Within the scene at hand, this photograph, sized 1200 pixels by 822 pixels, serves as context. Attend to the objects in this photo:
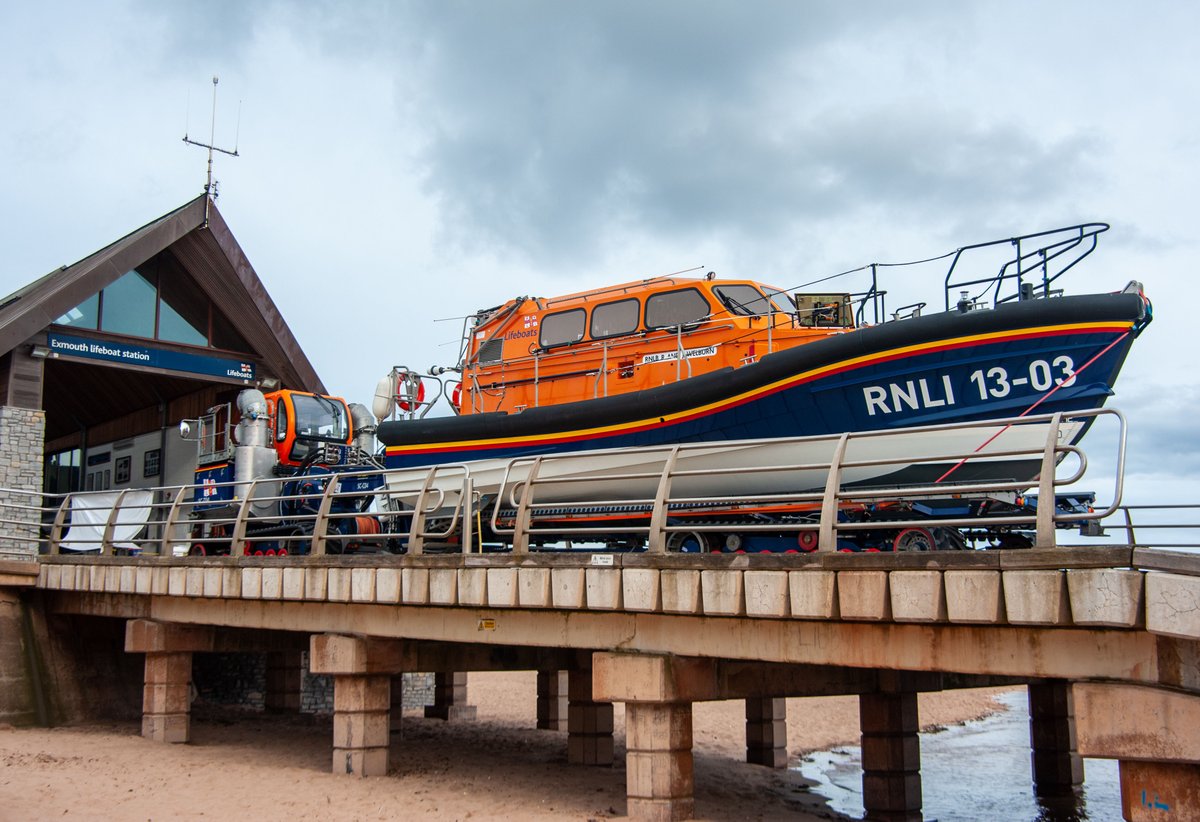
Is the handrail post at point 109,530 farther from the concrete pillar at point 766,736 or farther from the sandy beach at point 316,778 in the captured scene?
the concrete pillar at point 766,736

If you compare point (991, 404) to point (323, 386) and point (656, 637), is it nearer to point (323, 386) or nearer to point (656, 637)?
point (656, 637)

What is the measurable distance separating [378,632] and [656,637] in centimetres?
393

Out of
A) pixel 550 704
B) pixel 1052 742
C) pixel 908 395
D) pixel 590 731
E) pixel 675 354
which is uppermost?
pixel 675 354

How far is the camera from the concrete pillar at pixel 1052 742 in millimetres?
15875

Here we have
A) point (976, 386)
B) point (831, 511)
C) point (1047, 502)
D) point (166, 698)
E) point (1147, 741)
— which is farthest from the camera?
point (166, 698)

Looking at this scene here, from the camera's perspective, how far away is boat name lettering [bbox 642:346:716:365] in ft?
41.9

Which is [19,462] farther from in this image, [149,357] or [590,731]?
[590,731]

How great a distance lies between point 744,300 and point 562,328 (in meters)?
2.38

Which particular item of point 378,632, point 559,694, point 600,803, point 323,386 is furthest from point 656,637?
point 323,386

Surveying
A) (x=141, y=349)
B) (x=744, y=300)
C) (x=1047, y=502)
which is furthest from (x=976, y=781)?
(x=141, y=349)

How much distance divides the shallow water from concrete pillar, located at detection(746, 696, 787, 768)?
873 mm

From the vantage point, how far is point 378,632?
11.6 meters

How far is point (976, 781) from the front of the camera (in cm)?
2014

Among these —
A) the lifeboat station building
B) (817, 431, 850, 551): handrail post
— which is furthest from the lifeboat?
the lifeboat station building
